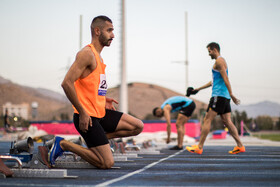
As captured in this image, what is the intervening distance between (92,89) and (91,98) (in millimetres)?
113

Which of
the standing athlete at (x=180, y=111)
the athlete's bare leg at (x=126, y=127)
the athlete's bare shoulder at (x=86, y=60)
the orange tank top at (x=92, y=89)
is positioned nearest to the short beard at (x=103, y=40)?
the orange tank top at (x=92, y=89)

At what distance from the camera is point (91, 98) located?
199 inches

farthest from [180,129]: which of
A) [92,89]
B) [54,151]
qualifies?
[54,151]

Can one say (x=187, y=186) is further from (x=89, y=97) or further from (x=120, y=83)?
(x=120, y=83)

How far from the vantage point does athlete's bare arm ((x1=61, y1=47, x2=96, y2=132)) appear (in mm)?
4664

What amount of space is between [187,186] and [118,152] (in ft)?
16.4

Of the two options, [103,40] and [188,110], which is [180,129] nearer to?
[188,110]

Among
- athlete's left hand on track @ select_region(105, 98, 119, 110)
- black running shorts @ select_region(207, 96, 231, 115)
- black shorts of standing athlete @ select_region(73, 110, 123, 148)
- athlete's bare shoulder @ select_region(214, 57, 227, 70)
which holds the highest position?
athlete's bare shoulder @ select_region(214, 57, 227, 70)

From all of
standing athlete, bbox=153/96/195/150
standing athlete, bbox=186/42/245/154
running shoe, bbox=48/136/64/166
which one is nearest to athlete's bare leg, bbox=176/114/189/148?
standing athlete, bbox=153/96/195/150

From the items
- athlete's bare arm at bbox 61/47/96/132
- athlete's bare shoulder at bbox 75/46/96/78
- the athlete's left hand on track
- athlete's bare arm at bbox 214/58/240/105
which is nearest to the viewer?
athlete's bare arm at bbox 61/47/96/132

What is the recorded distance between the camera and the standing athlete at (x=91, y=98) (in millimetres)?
4730

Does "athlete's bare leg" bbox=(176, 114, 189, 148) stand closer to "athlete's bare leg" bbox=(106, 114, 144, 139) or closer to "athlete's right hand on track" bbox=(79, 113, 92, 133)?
"athlete's bare leg" bbox=(106, 114, 144, 139)

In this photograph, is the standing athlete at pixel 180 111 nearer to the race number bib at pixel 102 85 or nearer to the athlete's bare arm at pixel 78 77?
the race number bib at pixel 102 85

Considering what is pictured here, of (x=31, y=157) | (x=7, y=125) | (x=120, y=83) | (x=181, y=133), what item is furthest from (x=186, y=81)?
(x=31, y=157)
